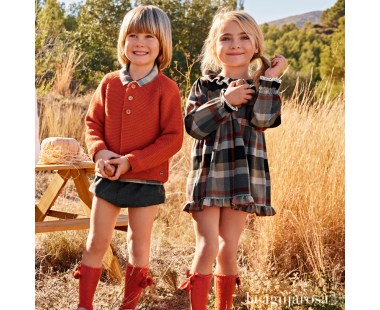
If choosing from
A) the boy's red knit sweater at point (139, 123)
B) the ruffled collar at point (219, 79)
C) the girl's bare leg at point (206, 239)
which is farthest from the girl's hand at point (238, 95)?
the girl's bare leg at point (206, 239)

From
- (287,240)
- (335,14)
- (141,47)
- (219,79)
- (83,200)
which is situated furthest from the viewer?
(335,14)

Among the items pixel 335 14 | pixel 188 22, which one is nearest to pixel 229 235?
pixel 188 22

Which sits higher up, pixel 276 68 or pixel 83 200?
pixel 276 68

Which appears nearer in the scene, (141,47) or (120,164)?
(120,164)

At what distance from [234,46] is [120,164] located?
75 centimetres

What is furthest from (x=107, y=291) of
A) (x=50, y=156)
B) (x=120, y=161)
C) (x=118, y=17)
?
(x=118, y=17)

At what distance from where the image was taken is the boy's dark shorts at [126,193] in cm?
175

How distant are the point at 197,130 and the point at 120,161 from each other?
14.3 inches

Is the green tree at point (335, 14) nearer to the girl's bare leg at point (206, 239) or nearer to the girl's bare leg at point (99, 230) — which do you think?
the girl's bare leg at point (206, 239)

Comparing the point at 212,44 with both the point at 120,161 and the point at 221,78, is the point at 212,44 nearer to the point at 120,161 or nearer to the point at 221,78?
the point at 221,78

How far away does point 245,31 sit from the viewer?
6.14 feet

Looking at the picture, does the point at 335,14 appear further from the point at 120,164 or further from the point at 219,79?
the point at 120,164

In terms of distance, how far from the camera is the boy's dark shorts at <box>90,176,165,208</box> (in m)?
1.75

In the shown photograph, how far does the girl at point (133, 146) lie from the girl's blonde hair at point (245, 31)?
0.24 metres
